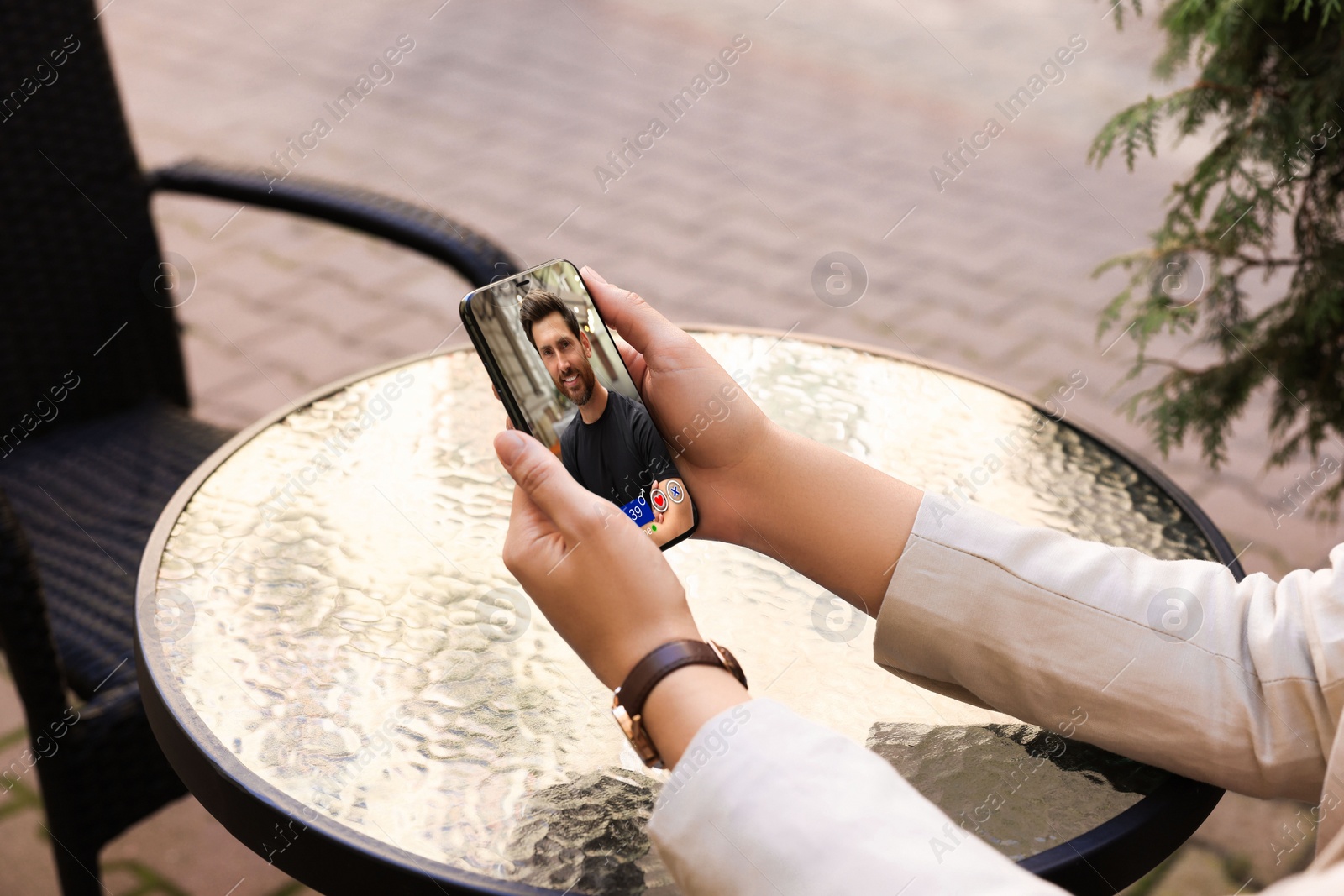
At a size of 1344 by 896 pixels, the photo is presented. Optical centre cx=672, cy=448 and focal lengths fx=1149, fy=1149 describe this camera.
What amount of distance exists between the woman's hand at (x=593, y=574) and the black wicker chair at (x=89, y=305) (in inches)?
34.9

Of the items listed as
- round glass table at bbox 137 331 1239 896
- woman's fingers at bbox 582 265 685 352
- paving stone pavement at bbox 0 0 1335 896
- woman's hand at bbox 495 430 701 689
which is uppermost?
woman's fingers at bbox 582 265 685 352

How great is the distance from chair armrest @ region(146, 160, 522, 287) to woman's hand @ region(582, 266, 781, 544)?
32.6 inches

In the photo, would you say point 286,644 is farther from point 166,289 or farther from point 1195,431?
point 1195,431

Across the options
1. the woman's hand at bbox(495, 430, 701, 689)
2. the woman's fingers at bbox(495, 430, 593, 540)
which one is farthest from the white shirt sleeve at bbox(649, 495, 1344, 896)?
the woman's fingers at bbox(495, 430, 593, 540)

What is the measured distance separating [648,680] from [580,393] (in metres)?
0.38

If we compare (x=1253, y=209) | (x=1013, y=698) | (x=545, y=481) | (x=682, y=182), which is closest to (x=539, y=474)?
(x=545, y=481)

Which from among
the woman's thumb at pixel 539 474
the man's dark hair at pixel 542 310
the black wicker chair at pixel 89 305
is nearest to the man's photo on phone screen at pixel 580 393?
the man's dark hair at pixel 542 310

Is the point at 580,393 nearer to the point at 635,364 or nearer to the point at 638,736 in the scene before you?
the point at 635,364

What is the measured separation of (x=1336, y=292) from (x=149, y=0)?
6.05 m

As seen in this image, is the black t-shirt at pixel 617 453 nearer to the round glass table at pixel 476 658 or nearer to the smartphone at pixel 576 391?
the smartphone at pixel 576 391

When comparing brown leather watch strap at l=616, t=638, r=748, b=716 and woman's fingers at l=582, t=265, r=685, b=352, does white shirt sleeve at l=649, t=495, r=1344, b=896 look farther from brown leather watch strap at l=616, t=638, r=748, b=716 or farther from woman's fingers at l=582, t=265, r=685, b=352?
woman's fingers at l=582, t=265, r=685, b=352

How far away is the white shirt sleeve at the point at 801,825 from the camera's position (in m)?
0.83

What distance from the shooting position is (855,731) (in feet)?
3.93

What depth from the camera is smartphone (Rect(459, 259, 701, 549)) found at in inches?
47.6
